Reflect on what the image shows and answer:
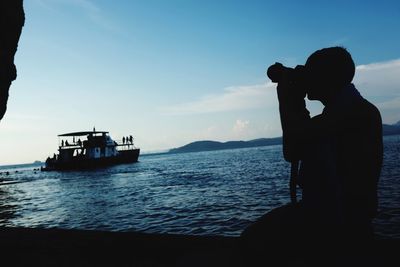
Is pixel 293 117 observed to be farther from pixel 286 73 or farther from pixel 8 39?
pixel 8 39

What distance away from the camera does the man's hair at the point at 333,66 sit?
189cm

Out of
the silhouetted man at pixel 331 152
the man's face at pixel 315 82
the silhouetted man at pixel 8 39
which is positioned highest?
the silhouetted man at pixel 8 39

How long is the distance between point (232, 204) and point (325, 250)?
48.3 feet

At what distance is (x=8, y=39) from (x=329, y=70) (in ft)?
39.4

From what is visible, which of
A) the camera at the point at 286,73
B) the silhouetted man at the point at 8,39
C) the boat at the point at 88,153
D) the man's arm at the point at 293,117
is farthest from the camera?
the boat at the point at 88,153

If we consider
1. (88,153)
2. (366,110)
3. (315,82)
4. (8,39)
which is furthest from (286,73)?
(88,153)

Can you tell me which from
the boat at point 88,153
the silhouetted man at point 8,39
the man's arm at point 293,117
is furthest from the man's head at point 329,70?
the boat at point 88,153

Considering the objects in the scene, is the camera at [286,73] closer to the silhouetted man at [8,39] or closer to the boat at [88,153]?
the silhouetted man at [8,39]

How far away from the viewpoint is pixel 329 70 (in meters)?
1.90

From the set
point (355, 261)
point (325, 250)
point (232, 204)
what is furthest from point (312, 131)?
point (232, 204)

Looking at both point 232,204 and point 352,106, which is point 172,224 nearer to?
point 232,204

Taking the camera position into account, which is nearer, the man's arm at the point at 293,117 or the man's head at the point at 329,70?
the man's arm at the point at 293,117

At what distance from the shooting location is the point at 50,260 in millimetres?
3301

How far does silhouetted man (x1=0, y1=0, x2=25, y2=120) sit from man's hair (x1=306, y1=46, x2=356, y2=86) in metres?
11.3
